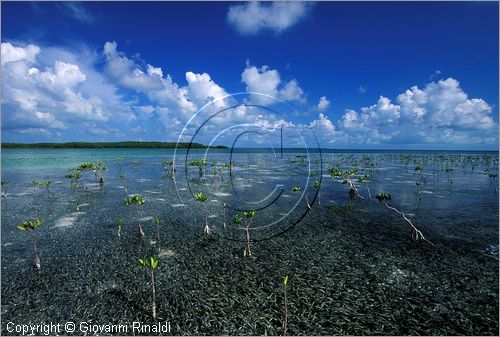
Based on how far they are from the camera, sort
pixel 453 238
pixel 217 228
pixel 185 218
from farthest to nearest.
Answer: pixel 185 218 → pixel 217 228 → pixel 453 238

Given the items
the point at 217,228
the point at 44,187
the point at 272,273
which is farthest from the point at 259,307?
the point at 44,187

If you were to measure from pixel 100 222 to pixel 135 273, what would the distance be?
1339 centimetres

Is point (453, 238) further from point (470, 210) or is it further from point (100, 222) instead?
point (100, 222)

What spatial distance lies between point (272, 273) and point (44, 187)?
49219 millimetres

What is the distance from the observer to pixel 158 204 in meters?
36.2

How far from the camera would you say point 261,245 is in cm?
2255

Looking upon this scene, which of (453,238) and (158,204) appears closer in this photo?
(453,238)

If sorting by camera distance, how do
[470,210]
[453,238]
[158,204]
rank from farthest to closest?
[158,204], [470,210], [453,238]

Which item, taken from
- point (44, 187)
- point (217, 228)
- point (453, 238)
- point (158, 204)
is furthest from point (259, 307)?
point (44, 187)

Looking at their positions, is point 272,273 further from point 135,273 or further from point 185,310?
point 135,273

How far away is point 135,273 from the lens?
17.7 meters

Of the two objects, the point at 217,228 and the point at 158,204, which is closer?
the point at 217,228

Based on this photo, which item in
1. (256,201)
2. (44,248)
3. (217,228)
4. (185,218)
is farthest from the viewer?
(256,201)

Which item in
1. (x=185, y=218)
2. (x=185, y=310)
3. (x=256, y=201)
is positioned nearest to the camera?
(x=185, y=310)
